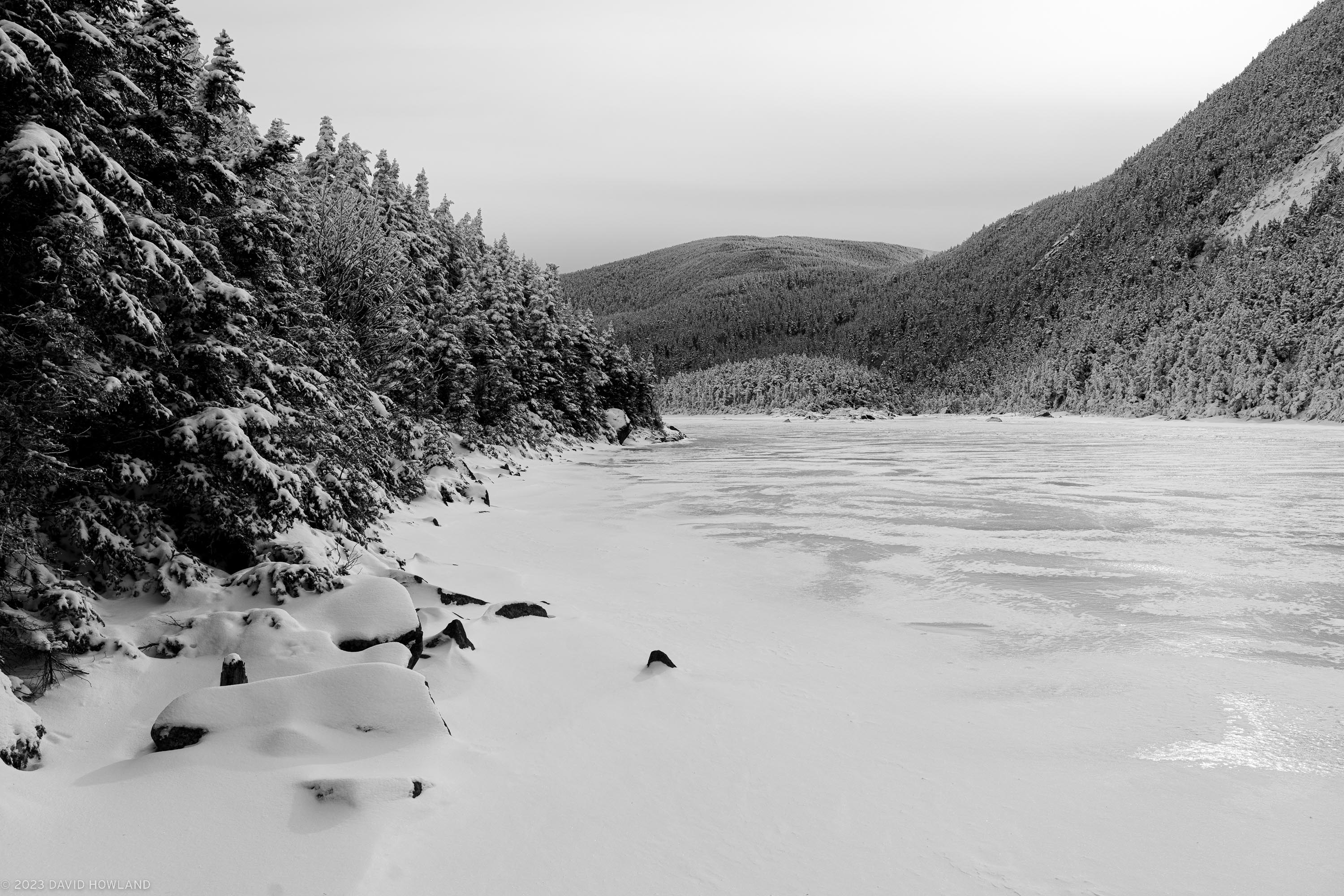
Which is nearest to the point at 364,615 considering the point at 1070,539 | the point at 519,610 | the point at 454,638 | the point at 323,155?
the point at 454,638

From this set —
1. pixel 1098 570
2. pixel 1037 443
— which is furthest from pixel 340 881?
pixel 1037 443

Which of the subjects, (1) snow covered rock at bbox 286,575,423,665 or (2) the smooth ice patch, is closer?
(2) the smooth ice patch

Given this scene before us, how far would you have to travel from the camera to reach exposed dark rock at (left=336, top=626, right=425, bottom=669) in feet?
21.5

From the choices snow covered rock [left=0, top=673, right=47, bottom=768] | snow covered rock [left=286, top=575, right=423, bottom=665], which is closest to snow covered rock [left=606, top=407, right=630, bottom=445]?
snow covered rock [left=286, top=575, right=423, bottom=665]

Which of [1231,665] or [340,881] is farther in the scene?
[1231,665]

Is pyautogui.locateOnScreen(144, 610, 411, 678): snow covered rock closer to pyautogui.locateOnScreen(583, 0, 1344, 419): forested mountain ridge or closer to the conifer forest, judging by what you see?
the conifer forest

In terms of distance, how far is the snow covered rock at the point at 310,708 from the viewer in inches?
191

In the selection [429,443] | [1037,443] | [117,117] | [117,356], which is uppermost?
[117,117]

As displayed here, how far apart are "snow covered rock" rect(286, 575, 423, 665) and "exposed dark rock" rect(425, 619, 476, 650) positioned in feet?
0.40

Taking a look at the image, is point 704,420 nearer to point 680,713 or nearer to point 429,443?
point 429,443

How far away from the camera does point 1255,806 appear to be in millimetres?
4711

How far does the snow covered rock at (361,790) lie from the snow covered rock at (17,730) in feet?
5.80

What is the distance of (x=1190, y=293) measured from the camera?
126 m

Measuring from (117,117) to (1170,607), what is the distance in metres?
13.4
